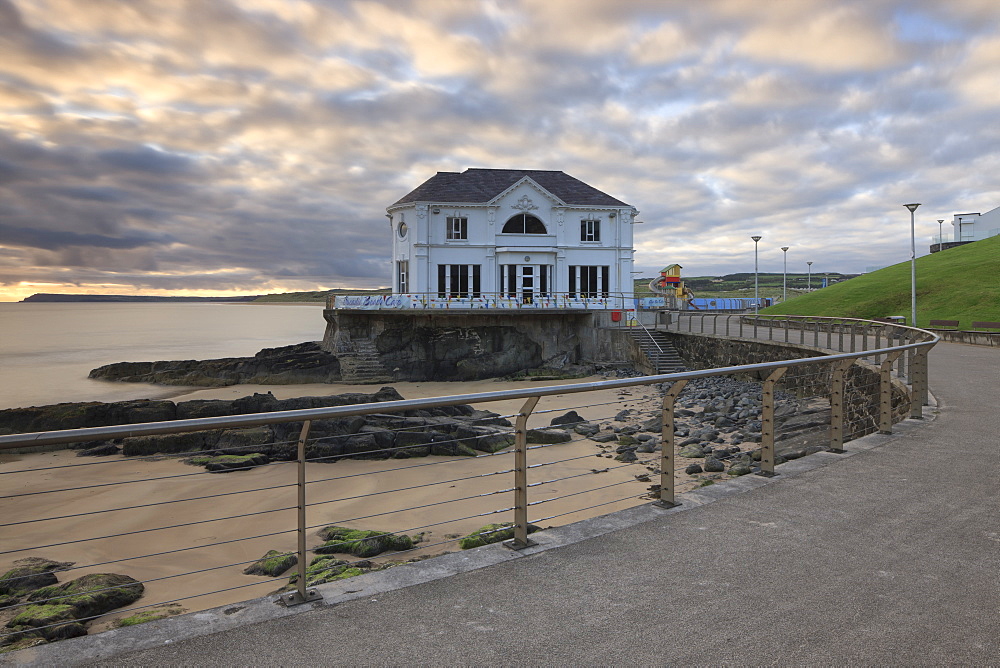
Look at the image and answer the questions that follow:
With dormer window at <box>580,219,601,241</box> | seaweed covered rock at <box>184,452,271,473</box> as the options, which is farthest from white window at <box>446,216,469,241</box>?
seaweed covered rock at <box>184,452,271,473</box>

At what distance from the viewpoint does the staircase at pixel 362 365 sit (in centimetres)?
3444

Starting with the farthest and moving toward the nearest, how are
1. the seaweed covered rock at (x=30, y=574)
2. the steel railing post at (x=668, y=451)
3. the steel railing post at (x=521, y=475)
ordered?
the seaweed covered rock at (x=30, y=574) < the steel railing post at (x=668, y=451) < the steel railing post at (x=521, y=475)

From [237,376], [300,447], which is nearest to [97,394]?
[237,376]

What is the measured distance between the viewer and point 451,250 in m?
39.3

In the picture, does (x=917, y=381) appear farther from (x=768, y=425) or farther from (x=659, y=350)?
(x=659, y=350)

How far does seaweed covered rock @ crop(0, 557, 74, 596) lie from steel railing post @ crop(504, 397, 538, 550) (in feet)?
19.8

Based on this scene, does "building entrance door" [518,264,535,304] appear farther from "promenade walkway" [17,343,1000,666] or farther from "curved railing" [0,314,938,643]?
"promenade walkway" [17,343,1000,666]

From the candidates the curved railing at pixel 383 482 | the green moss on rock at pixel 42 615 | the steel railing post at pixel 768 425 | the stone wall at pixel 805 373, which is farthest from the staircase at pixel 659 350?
the green moss on rock at pixel 42 615

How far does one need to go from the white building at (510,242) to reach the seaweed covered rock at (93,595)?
3090cm

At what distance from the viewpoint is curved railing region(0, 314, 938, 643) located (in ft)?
14.1

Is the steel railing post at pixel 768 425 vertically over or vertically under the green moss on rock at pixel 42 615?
over

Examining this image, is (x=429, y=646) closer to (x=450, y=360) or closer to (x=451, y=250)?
(x=450, y=360)

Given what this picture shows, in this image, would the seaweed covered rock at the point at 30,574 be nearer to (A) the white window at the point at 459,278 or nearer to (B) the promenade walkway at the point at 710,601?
(B) the promenade walkway at the point at 710,601

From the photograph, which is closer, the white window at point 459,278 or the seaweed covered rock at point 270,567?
the seaweed covered rock at point 270,567
